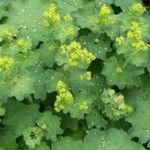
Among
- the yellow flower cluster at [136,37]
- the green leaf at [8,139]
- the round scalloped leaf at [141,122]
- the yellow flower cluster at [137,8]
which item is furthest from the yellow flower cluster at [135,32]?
A: the green leaf at [8,139]

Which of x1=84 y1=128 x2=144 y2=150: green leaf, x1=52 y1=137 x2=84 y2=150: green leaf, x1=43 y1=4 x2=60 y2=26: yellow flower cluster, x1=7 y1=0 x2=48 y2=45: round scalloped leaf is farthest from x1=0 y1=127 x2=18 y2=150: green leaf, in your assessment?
x1=43 y1=4 x2=60 y2=26: yellow flower cluster

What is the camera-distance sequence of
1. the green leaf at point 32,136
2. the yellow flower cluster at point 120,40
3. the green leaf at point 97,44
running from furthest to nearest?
the green leaf at point 97,44
the yellow flower cluster at point 120,40
the green leaf at point 32,136

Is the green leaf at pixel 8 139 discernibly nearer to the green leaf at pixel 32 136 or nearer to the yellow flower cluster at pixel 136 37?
the green leaf at pixel 32 136

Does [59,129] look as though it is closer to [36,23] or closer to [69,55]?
[69,55]

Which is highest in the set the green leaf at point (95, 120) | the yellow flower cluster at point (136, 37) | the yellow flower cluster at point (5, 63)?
the yellow flower cluster at point (5, 63)

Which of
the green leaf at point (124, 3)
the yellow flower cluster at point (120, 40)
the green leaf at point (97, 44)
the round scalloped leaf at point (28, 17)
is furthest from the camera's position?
the green leaf at point (124, 3)

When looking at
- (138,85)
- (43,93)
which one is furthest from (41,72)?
(138,85)

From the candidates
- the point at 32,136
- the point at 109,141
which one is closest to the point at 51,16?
the point at 32,136
